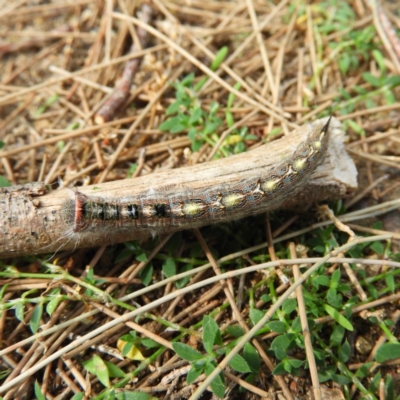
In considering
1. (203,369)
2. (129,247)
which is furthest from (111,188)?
(203,369)

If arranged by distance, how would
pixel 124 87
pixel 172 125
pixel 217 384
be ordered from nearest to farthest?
1. pixel 217 384
2. pixel 172 125
3. pixel 124 87

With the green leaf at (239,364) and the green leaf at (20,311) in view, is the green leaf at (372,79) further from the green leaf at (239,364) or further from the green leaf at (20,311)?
the green leaf at (20,311)

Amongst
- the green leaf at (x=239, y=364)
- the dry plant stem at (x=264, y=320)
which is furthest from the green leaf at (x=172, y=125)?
the green leaf at (x=239, y=364)

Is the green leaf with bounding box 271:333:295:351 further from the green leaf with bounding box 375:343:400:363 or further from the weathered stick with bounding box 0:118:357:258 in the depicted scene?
the weathered stick with bounding box 0:118:357:258

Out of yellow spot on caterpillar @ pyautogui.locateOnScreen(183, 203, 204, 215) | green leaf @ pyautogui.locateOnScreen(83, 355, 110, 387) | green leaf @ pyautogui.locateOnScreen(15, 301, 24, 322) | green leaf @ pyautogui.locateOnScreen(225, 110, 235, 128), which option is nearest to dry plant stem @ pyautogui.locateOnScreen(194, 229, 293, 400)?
yellow spot on caterpillar @ pyautogui.locateOnScreen(183, 203, 204, 215)

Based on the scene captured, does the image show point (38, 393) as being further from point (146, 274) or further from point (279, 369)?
point (279, 369)

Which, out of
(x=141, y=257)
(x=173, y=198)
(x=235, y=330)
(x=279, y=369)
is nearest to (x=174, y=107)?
(x=173, y=198)

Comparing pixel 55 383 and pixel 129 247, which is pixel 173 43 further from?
pixel 55 383
